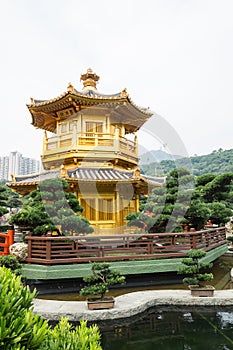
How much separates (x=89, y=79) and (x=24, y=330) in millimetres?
16017

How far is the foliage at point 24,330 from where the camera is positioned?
186cm

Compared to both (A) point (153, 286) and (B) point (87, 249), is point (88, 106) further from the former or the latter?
(A) point (153, 286)

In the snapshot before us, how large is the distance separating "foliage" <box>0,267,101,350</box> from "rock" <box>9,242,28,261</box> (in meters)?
7.06

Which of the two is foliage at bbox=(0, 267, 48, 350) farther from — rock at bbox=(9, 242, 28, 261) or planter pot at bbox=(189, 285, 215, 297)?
rock at bbox=(9, 242, 28, 261)

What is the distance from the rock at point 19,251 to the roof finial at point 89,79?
411 inches

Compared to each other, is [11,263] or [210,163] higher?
Result: [210,163]

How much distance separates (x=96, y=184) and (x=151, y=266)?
455cm

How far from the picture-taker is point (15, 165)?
98.3m

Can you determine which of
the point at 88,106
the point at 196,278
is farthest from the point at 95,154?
the point at 196,278

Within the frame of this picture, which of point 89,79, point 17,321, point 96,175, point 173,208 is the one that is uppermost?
point 89,79

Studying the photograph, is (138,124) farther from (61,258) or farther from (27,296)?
(27,296)

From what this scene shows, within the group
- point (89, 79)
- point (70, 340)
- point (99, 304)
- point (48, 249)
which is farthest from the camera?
point (89, 79)

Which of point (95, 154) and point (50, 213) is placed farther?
point (95, 154)

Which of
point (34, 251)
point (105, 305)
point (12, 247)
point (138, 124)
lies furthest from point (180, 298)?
point (138, 124)
